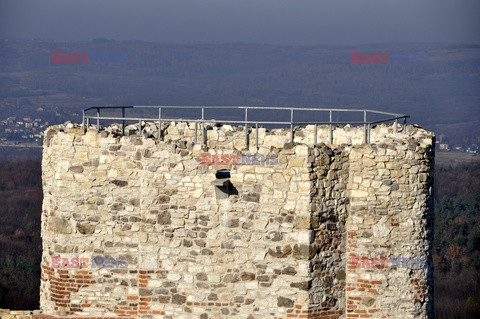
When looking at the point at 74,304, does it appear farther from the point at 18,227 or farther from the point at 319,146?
the point at 18,227

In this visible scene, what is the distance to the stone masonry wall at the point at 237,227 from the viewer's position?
79.8 feet

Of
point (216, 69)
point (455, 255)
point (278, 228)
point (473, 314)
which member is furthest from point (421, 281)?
point (216, 69)

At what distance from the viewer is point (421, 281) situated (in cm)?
2517

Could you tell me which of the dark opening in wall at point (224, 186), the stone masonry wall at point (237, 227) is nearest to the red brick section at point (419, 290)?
the stone masonry wall at point (237, 227)

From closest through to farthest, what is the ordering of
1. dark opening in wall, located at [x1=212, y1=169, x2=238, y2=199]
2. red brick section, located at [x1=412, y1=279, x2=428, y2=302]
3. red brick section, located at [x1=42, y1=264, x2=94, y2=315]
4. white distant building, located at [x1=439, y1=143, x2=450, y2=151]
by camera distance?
dark opening in wall, located at [x1=212, y1=169, x2=238, y2=199], red brick section, located at [x1=412, y1=279, x2=428, y2=302], red brick section, located at [x1=42, y1=264, x2=94, y2=315], white distant building, located at [x1=439, y1=143, x2=450, y2=151]

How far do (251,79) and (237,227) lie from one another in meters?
95.8

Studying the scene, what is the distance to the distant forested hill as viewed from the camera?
314ft

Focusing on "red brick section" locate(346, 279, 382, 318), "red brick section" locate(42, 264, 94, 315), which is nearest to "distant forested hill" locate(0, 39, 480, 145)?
"red brick section" locate(42, 264, 94, 315)

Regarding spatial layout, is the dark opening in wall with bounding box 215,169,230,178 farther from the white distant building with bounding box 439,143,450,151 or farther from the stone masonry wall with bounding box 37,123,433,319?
the white distant building with bounding box 439,143,450,151

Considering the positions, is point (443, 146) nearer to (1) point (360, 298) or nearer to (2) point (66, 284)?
(1) point (360, 298)

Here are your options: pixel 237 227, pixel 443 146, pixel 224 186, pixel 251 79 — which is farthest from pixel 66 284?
pixel 251 79

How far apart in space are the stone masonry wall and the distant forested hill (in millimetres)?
58794

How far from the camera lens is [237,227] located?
24.5 meters

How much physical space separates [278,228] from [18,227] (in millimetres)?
39372
